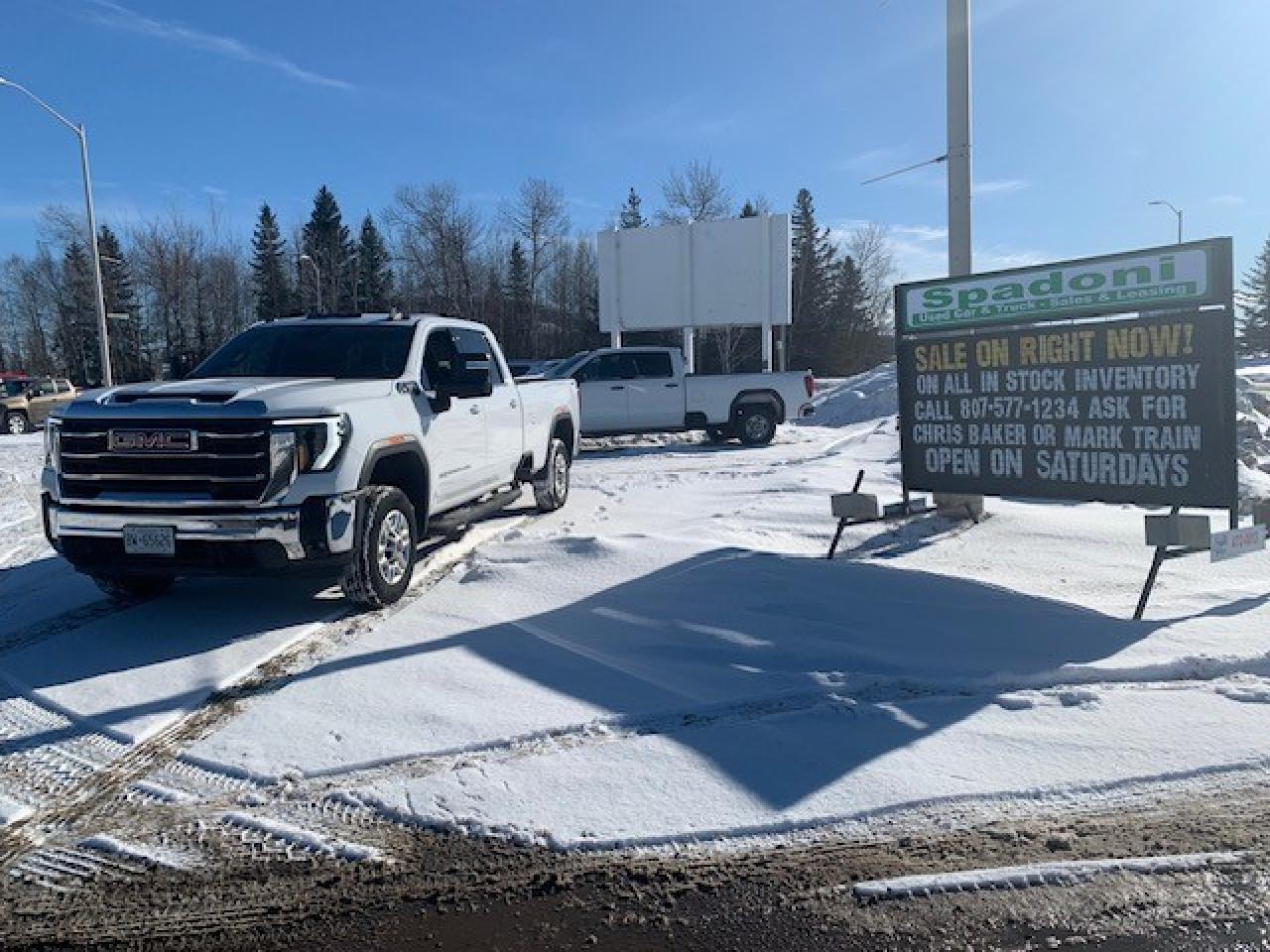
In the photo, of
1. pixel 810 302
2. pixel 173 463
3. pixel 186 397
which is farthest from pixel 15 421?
pixel 810 302

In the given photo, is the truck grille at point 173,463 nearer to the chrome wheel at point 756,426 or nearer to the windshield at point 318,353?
the windshield at point 318,353

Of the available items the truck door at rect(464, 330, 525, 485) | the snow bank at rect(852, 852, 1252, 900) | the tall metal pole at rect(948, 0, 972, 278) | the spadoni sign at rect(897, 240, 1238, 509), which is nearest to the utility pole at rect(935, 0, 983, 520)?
the tall metal pole at rect(948, 0, 972, 278)

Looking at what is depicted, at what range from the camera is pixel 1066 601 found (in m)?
5.98

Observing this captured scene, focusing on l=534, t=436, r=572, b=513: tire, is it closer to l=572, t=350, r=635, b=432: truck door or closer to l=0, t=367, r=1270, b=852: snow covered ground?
l=0, t=367, r=1270, b=852: snow covered ground

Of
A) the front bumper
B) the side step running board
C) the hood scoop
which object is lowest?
the side step running board

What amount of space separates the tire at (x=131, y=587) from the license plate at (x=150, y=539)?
94 centimetres

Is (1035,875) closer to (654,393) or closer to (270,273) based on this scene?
(654,393)

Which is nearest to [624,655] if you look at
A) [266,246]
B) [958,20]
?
[958,20]

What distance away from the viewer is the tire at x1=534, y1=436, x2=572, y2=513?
394 inches

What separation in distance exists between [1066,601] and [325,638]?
4.61 metres

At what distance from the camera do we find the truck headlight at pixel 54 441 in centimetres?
579

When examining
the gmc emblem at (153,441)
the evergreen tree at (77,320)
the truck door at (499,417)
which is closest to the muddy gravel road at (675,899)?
the gmc emblem at (153,441)

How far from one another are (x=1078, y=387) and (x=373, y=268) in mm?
64053

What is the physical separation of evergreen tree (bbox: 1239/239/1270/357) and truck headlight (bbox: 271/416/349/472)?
8198 centimetres
